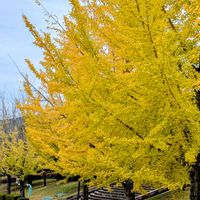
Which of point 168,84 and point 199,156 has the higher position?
point 168,84

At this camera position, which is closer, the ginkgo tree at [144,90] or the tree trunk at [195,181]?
the ginkgo tree at [144,90]

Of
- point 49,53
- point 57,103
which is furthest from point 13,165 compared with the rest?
point 49,53

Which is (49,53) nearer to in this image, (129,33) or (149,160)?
(129,33)

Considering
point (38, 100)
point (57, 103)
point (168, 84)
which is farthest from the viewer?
point (57, 103)

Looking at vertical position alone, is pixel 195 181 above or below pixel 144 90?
below

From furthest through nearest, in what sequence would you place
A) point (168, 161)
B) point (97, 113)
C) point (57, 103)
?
point (57, 103)
point (168, 161)
point (97, 113)

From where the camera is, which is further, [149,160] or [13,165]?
[13,165]

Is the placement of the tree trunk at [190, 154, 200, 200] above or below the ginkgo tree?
below

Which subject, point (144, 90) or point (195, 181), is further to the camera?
point (195, 181)

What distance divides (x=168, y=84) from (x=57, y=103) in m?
5.27

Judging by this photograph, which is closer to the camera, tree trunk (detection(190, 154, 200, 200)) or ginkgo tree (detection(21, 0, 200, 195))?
ginkgo tree (detection(21, 0, 200, 195))

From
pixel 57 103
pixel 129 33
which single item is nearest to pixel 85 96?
pixel 129 33

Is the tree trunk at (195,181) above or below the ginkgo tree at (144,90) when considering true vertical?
below

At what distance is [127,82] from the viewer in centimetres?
449
